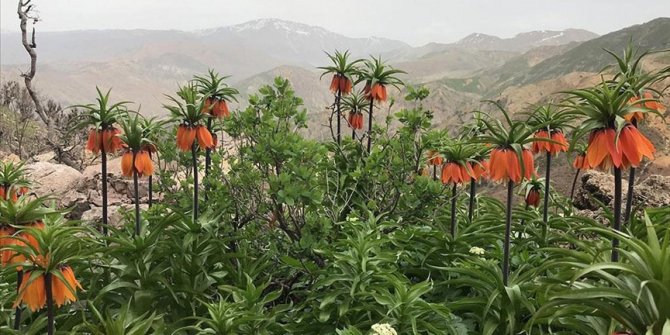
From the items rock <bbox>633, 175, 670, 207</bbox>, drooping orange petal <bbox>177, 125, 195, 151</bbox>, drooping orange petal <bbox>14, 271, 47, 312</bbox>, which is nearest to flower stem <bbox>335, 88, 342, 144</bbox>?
drooping orange petal <bbox>177, 125, 195, 151</bbox>

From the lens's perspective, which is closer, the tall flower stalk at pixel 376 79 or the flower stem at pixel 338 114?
the flower stem at pixel 338 114

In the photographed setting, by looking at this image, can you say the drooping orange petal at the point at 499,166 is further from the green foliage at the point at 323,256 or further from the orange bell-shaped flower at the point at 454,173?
the orange bell-shaped flower at the point at 454,173

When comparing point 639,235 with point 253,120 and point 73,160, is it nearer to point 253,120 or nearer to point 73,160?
point 253,120

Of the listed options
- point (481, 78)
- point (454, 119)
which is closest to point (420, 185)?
point (454, 119)

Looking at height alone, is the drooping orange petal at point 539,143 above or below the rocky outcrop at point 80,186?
above

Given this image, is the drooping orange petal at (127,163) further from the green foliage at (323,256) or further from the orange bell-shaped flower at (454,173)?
the orange bell-shaped flower at (454,173)

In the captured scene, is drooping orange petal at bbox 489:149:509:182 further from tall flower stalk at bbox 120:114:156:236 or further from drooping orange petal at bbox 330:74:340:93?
drooping orange petal at bbox 330:74:340:93

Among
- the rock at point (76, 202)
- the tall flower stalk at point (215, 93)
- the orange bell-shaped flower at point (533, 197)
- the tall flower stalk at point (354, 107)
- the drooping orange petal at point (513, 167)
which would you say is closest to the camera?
the drooping orange petal at point (513, 167)

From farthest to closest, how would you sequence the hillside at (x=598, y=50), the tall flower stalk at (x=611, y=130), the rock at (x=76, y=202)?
1. the hillside at (x=598, y=50)
2. the rock at (x=76, y=202)
3. the tall flower stalk at (x=611, y=130)

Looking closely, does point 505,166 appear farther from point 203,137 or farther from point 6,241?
point 6,241

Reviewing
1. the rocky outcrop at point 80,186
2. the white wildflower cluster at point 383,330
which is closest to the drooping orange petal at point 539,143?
the white wildflower cluster at point 383,330

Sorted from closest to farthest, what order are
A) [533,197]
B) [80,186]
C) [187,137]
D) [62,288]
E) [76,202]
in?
[62,288] → [187,137] → [533,197] → [76,202] → [80,186]

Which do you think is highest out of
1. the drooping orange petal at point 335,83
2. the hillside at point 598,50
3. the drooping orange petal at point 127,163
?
the hillside at point 598,50

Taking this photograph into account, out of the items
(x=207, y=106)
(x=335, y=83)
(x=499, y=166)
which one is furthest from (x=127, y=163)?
(x=499, y=166)
